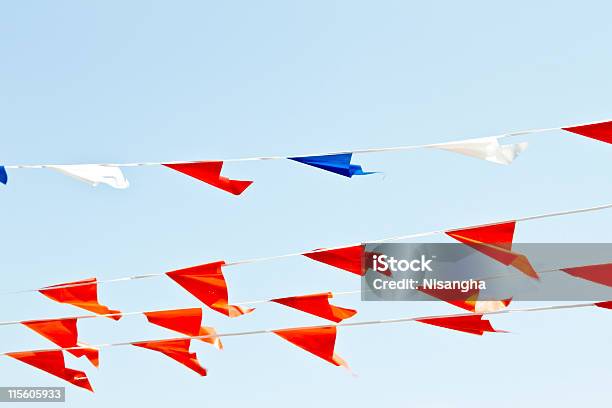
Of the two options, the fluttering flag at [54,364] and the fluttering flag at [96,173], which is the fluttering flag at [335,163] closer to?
the fluttering flag at [96,173]

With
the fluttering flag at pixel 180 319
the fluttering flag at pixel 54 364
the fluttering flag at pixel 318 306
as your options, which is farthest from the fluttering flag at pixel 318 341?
the fluttering flag at pixel 54 364

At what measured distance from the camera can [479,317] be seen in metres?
A: 5.12

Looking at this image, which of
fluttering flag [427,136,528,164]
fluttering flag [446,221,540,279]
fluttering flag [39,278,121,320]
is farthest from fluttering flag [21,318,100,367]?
fluttering flag [427,136,528,164]

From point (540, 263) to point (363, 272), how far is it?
3.27ft

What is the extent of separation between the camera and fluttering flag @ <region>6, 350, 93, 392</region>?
592cm

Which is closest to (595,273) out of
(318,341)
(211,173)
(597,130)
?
(597,130)

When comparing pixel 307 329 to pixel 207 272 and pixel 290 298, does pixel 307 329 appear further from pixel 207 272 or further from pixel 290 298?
pixel 207 272

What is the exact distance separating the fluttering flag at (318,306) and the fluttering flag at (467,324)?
618 millimetres

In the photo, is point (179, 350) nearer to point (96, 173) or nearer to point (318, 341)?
point (318, 341)

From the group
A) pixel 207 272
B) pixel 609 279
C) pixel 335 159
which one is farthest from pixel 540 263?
pixel 207 272

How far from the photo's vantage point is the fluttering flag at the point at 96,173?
16.0 feet

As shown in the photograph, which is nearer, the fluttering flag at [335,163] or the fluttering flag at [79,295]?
the fluttering flag at [335,163]

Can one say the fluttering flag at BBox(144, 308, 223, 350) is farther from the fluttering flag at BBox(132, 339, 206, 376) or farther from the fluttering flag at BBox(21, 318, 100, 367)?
the fluttering flag at BBox(21, 318, 100, 367)

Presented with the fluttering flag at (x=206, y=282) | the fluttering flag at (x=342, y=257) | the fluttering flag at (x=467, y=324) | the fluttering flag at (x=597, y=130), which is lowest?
the fluttering flag at (x=467, y=324)
